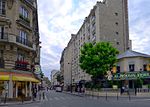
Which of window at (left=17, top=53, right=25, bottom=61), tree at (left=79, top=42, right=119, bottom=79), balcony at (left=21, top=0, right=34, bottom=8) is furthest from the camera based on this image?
tree at (left=79, top=42, right=119, bottom=79)

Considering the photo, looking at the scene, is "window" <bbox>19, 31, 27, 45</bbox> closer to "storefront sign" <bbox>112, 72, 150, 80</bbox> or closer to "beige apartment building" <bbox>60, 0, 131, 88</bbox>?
"storefront sign" <bbox>112, 72, 150, 80</bbox>

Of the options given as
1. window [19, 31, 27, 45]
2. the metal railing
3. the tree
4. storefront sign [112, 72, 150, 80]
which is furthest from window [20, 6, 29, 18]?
storefront sign [112, 72, 150, 80]

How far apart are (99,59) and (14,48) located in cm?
2473

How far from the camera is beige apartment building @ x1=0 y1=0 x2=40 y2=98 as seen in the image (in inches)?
1502

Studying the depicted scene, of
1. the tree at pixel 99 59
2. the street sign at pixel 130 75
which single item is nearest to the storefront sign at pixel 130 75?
the street sign at pixel 130 75

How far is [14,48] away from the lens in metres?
39.8

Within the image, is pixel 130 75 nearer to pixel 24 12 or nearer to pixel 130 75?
pixel 130 75

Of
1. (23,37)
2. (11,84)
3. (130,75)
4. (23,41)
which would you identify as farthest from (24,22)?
(130,75)

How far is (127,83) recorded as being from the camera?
63250 mm

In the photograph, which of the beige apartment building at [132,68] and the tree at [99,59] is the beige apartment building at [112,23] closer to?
the beige apartment building at [132,68]

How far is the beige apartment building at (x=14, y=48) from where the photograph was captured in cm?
3816

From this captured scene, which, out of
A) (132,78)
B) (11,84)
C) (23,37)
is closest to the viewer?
(11,84)

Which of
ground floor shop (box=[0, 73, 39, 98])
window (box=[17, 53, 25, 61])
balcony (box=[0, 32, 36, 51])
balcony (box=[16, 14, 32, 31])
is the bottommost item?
ground floor shop (box=[0, 73, 39, 98])

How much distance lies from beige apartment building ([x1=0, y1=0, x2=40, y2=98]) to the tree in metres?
18.8
